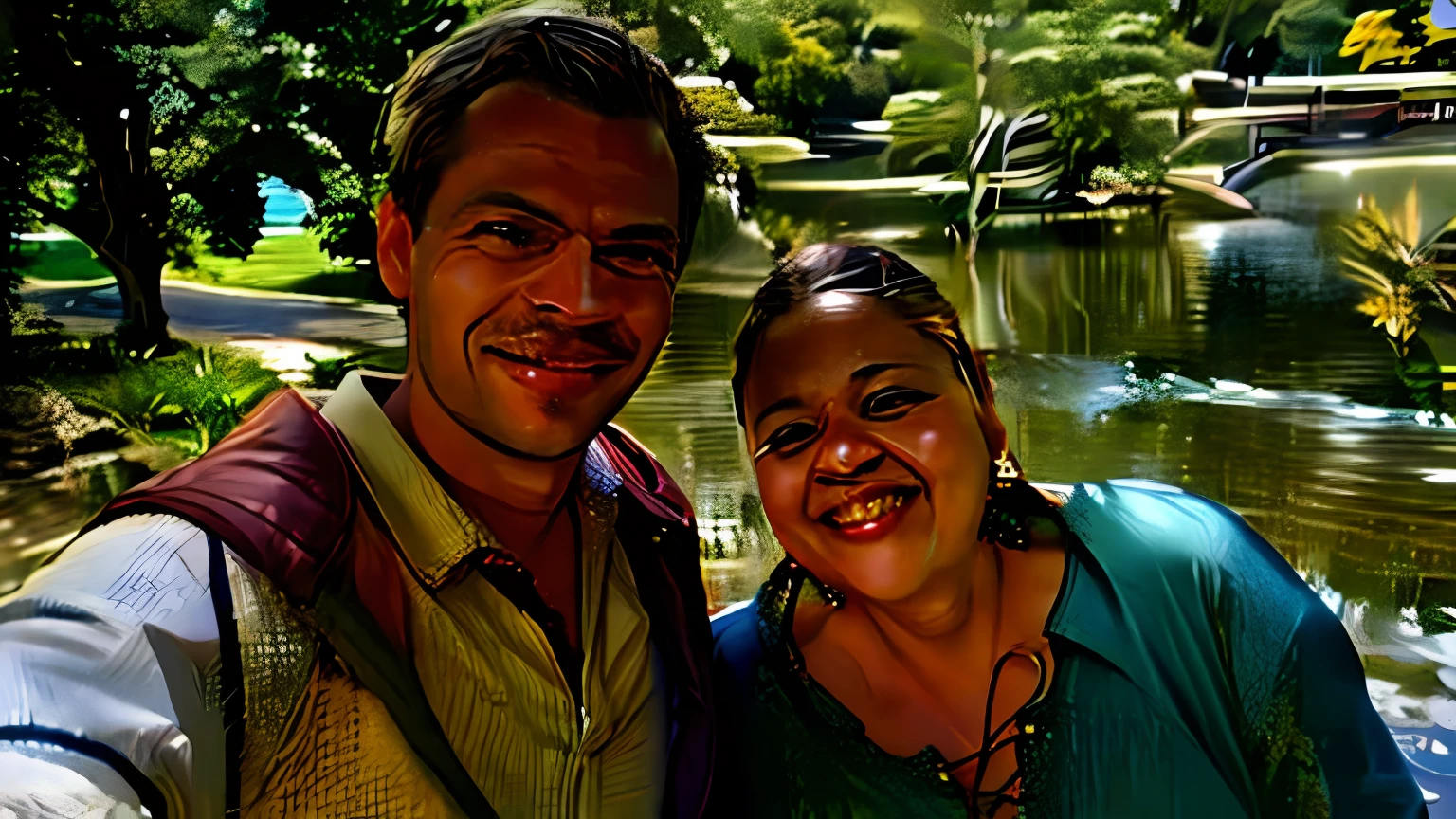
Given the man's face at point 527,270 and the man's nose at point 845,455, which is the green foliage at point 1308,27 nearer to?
the man's nose at point 845,455

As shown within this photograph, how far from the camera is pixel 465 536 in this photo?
4.72 feet

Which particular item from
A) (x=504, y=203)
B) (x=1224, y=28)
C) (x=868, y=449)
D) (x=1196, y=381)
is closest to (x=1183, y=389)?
(x=1196, y=381)

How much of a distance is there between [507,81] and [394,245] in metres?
0.30

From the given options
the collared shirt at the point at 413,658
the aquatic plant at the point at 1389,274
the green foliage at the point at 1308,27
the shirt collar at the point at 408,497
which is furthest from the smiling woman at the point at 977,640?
the green foliage at the point at 1308,27

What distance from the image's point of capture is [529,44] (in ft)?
4.65

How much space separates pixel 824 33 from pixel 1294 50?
3.03ft

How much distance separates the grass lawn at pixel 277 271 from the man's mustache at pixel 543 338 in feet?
2.04

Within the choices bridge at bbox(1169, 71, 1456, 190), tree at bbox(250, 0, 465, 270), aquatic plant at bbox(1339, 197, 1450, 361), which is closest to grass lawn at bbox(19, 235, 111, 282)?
tree at bbox(250, 0, 465, 270)

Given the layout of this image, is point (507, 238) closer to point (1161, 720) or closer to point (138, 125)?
point (138, 125)

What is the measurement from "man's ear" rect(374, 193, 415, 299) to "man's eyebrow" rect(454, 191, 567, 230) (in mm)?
122

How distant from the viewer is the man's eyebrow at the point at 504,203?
Answer: 1380mm

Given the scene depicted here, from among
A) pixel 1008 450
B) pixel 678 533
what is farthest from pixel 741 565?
pixel 1008 450

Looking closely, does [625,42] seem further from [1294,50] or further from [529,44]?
[1294,50]

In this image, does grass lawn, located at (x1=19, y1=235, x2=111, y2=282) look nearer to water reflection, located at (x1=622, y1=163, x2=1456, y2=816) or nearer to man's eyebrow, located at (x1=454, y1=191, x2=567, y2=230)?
man's eyebrow, located at (x1=454, y1=191, x2=567, y2=230)
